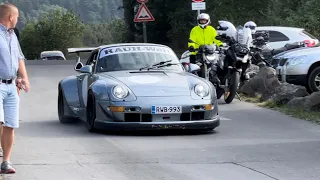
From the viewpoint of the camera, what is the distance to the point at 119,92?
10.9 metres

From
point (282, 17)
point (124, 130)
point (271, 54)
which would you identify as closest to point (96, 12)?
point (282, 17)

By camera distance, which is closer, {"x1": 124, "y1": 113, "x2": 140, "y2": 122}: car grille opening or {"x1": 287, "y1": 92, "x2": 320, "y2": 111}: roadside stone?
{"x1": 124, "y1": 113, "x2": 140, "y2": 122}: car grille opening

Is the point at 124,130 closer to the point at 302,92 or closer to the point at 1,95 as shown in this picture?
the point at 1,95

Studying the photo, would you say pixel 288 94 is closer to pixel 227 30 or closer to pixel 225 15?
pixel 227 30

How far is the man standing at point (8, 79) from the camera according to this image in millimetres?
7719

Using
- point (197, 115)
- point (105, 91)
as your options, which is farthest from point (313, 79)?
point (105, 91)

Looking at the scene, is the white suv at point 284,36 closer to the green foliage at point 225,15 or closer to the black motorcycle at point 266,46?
the black motorcycle at point 266,46

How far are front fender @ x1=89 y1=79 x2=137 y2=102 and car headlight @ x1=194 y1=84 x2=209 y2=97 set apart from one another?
0.98m

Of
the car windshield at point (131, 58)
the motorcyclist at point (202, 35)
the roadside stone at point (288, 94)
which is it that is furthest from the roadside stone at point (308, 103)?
the car windshield at point (131, 58)

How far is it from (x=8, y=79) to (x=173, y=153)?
2472 mm

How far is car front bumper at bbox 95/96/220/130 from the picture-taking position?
10.8 meters

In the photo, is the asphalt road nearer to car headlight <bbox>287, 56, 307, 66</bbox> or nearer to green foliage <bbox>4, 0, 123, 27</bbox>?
car headlight <bbox>287, 56, 307, 66</bbox>

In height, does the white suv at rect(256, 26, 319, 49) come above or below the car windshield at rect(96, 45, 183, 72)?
below

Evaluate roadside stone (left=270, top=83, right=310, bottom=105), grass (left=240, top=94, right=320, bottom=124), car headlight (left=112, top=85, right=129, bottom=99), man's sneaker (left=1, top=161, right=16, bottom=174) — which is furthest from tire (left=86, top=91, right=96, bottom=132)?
roadside stone (left=270, top=83, right=310, bottom=105)
